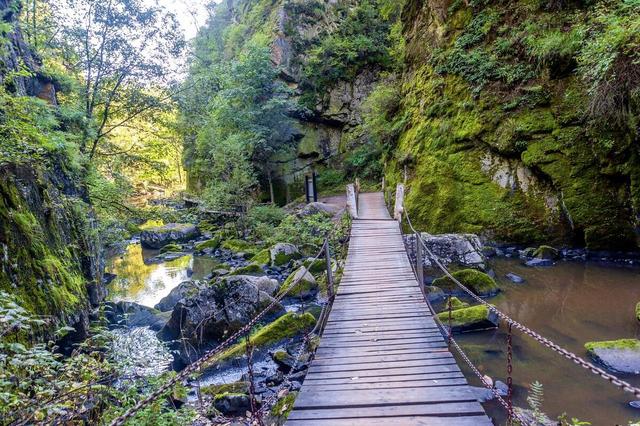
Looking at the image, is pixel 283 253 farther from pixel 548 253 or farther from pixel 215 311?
pixel 548 253

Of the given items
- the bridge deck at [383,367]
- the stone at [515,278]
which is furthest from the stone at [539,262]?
the bridge deck at [383,367]

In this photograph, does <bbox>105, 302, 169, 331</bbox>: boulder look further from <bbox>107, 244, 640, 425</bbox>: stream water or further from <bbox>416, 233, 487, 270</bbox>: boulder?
<bbox>416, 233, 487, 270</bbox>: boulder

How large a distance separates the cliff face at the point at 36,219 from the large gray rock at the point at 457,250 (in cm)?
843

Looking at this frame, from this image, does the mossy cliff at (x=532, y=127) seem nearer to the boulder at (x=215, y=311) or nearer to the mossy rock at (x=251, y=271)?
the mossy rock at (x=251, y=271)

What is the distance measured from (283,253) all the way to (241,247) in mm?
4620

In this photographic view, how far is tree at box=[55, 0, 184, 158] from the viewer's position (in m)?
9.98

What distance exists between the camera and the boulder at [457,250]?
10797 millimetres

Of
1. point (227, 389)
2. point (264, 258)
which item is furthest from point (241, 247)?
point (227, 389)

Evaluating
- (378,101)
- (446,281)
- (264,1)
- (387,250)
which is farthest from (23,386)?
(264,1)

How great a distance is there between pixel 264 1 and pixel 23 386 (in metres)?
32.5

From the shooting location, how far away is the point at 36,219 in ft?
18.6

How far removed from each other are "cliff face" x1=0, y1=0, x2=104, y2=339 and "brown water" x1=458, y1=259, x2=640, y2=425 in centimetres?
650

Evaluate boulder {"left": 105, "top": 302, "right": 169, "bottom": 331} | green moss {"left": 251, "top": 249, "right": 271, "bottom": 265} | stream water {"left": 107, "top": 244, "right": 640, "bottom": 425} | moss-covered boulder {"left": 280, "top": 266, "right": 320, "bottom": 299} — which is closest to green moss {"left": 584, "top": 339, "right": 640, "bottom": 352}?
stream water {"left": 107, "top": 244, "right": 640, "bottom": 425}

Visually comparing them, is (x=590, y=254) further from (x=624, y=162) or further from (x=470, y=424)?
(x=470, y=424)
